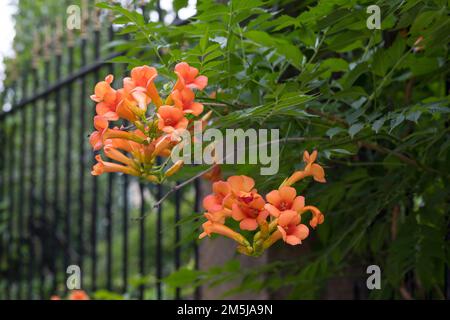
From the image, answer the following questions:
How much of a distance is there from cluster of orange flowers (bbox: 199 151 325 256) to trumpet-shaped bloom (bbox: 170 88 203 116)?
0.57ft

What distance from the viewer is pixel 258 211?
1591mm

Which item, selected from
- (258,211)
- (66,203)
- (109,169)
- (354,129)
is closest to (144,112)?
(109,169)

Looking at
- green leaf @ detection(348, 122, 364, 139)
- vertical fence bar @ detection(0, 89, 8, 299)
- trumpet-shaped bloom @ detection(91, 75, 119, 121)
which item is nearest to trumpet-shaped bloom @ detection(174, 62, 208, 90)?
trumpet-shaped bloom @ detection(91, 75, 119, 121)

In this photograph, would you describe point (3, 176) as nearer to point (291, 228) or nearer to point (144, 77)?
point (144, 77)

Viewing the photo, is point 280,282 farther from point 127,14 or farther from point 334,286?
point 127,14

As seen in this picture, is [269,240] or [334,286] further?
[334,286]

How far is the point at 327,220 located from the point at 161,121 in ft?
4.00

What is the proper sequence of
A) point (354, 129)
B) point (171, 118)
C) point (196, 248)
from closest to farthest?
1. point (171, 118)
2. point (354, 129)
3. point (196, 248)

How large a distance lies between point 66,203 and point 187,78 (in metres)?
3.15

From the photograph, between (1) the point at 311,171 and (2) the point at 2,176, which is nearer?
(1) the point at 311,171

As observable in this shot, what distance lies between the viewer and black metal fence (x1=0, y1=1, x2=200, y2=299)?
4020mm

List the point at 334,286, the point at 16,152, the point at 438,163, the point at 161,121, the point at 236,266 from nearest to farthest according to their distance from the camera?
the point at 161,121 < the point at 438,163 < the point at 236,266 < the point at 334,286 < the point at 16,152

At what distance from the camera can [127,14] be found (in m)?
1.78
